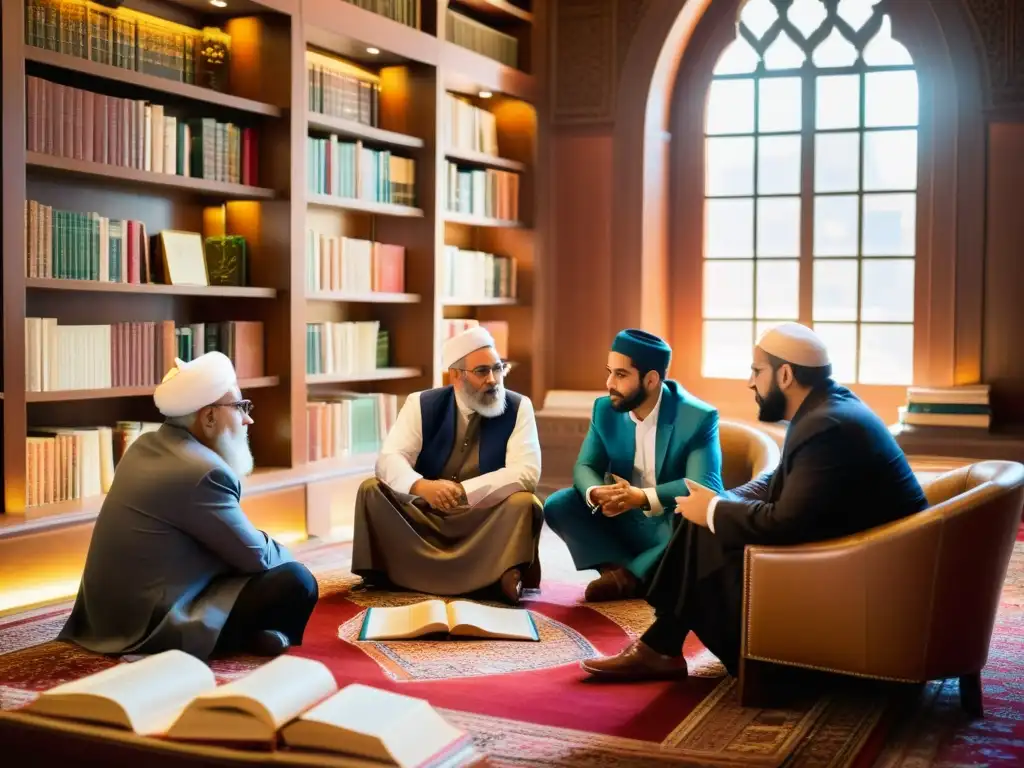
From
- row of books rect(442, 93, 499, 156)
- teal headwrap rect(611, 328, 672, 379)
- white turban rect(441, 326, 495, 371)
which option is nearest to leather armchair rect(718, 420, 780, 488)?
teal headwrap rect(611, 328, 672, 379)

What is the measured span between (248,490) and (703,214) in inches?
141

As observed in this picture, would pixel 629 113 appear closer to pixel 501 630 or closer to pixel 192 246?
pixel 192 246

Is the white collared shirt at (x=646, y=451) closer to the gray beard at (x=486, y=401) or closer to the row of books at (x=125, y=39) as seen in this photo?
the gray beard at (x=486, y=401)

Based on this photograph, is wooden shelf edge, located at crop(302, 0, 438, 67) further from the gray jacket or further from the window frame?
the gray jacket

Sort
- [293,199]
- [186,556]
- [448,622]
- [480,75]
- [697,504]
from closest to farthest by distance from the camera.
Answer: [697,504] < [186,556] < [448,622] < [293,199] < [480,75]

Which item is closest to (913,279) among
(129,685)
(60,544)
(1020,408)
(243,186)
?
(1020,408)

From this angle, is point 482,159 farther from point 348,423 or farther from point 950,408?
point 950,408

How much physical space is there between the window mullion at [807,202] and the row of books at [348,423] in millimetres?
2541

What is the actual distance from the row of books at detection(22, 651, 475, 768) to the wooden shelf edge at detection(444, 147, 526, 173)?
447 centimetres

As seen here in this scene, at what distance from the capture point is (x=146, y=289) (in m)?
5.00

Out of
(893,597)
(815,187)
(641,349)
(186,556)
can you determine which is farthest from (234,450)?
(815,187)

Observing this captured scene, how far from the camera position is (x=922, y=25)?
6902mm

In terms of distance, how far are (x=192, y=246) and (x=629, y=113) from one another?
298 cm

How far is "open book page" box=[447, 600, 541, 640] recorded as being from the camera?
3953mm
